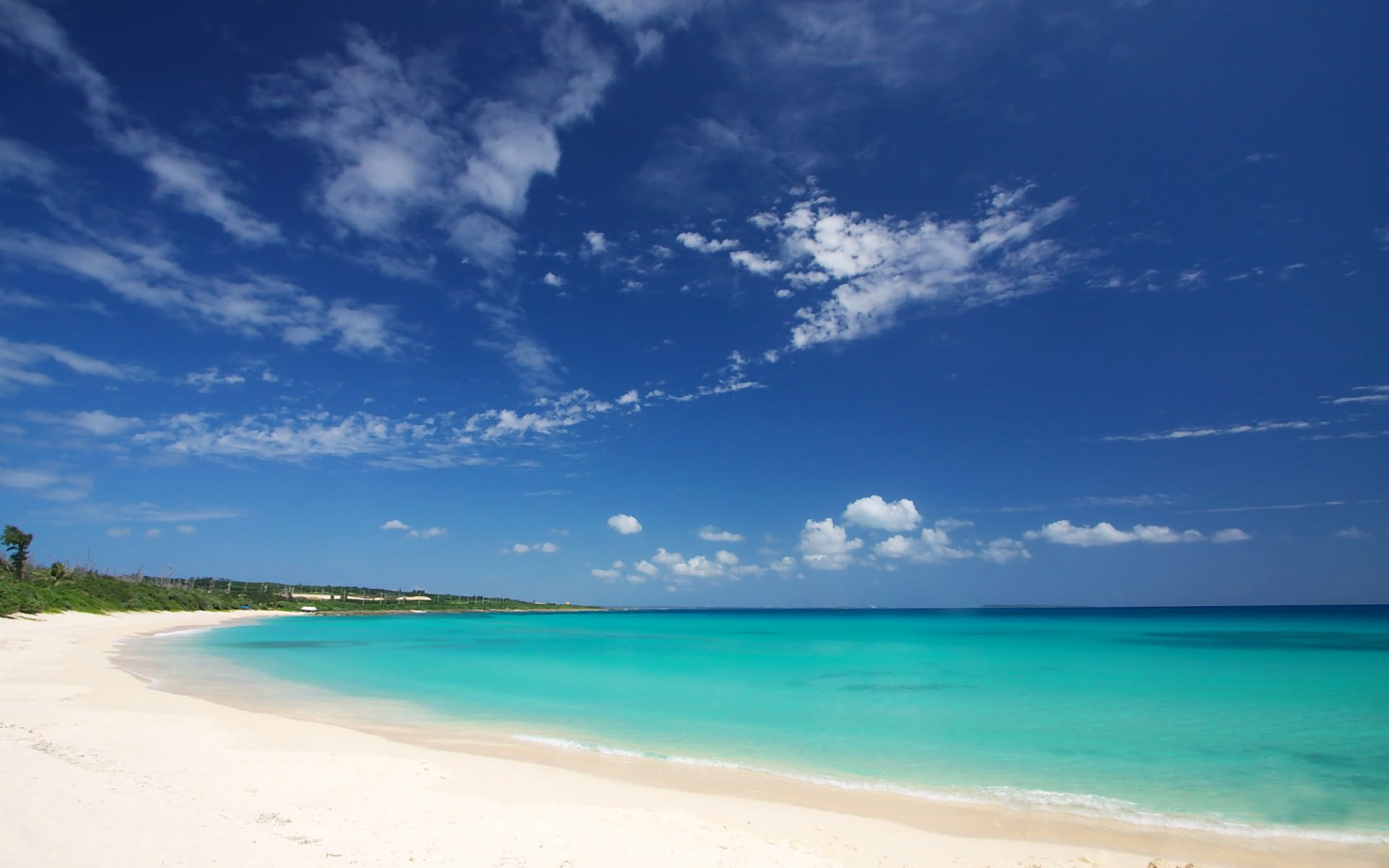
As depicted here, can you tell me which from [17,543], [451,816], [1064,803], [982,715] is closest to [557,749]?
[451,816]

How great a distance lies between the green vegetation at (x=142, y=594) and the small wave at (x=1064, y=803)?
39997mm

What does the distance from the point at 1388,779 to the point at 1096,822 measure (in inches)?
263

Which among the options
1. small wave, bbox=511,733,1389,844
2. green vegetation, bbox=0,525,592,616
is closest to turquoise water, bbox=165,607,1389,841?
small wave, bbox=511,733,1389,844

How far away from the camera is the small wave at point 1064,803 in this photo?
8.48 m

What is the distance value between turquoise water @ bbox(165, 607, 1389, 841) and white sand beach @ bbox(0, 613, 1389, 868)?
4.24 feet

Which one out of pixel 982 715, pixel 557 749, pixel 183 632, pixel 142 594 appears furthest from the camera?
pixel 142 594

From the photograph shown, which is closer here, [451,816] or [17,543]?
[451,816]

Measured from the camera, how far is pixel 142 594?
5903 centimetres

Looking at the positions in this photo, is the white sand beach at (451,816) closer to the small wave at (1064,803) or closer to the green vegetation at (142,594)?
the small wave at (1064,803)

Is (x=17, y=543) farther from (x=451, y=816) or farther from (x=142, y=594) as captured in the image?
(x=451, y=816)

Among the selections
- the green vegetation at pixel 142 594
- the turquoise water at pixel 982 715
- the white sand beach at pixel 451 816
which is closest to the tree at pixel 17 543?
the green vegetation at pixel 142 594

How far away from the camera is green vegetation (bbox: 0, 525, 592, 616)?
125ft

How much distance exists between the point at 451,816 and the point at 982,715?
14306 mm

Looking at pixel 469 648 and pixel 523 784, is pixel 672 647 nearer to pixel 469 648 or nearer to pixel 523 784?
pixel 469 648
